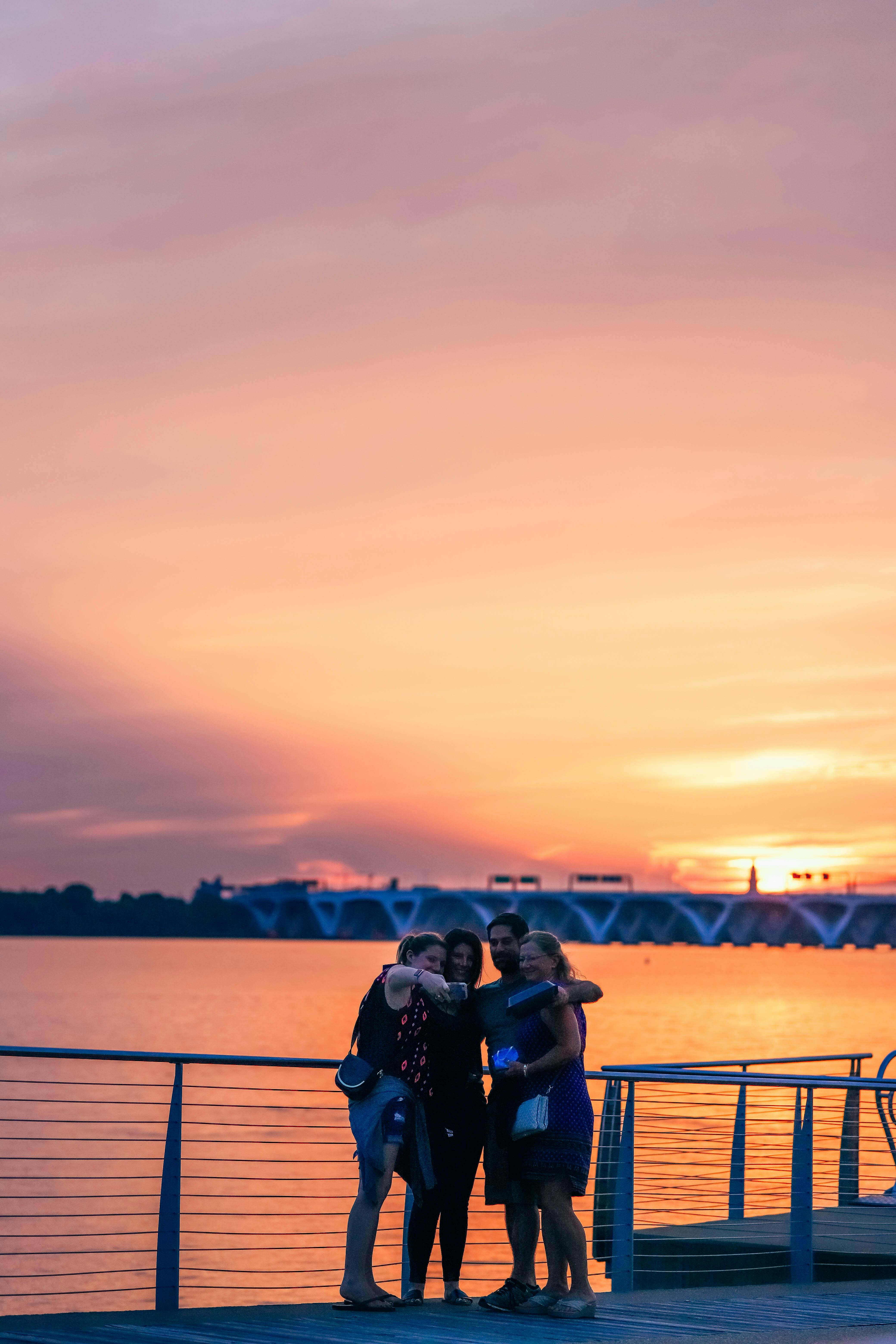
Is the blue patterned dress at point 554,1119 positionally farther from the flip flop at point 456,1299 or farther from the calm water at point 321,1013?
the calm water at point 321,1013

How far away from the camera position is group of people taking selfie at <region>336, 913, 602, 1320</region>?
21.6 feet

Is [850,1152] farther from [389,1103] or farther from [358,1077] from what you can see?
[358,1077]

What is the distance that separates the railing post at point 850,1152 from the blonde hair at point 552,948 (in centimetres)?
440

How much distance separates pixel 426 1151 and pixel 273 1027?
214 feet

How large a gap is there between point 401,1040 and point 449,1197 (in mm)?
761

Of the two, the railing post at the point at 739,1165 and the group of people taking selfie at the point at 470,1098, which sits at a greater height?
the group of people taking selfie at the point at 470,1098

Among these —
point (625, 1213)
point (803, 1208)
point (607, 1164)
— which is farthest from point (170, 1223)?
point (607, 1164)

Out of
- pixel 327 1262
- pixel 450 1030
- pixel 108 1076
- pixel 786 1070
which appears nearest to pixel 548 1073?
pixel 450 1030

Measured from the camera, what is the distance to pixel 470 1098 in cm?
671

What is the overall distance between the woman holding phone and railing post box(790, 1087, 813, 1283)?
2.46m

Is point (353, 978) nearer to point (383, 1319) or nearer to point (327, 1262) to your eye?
point (327, 1262)

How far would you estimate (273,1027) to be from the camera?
69625mm

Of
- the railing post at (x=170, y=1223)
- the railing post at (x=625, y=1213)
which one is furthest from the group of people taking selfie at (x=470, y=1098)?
the railing post at (x=625, y=1213)

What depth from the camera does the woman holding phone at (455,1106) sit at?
662cm
